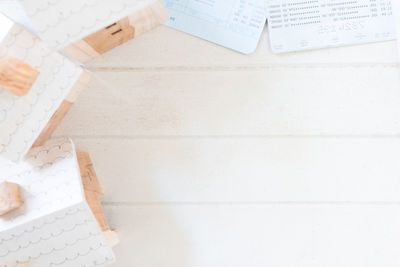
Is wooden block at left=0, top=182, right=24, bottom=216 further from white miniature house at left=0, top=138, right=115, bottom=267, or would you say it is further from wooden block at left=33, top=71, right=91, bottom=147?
wooden block at left=33, top=71, right=91, bottom=147

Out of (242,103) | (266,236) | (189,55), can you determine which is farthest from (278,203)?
(189,55)

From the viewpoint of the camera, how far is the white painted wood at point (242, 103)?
3.25 ft

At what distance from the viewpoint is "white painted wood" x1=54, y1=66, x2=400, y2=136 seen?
0.99 m

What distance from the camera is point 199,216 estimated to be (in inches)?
38.5

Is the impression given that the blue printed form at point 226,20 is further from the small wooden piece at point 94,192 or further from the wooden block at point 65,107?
the small wooden piece at point 94,192

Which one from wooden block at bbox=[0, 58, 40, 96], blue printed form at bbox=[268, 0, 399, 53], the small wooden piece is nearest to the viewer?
wooden block at bbox=[0, 58, 40, 96]

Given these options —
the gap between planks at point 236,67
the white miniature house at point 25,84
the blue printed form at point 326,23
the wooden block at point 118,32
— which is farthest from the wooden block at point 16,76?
the blue printed form at point 326,23

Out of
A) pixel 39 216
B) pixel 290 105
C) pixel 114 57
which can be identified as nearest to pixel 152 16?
pixel 114 57

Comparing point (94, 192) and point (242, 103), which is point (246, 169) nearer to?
point (242, 103)

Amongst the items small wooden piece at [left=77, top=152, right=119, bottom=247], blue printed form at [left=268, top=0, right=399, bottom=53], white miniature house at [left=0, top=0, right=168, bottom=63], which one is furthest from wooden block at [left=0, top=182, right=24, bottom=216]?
blue printed form at [left=268, top=0, right=399, bottom=53]

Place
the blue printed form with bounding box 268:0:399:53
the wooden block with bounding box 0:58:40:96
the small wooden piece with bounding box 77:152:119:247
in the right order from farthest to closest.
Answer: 1. the blue printed form with bounding box 268:0:399:53
2. the small wooden piece with bounding box 77:152:119:247
3. the wooden block with bounding box 0:58:40:96

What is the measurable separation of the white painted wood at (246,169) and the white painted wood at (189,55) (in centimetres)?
18

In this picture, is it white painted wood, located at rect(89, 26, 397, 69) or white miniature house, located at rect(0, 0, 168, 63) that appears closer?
white miniature house, located at rect(0, 0, 168, 63)

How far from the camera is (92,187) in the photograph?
36.1 inches
